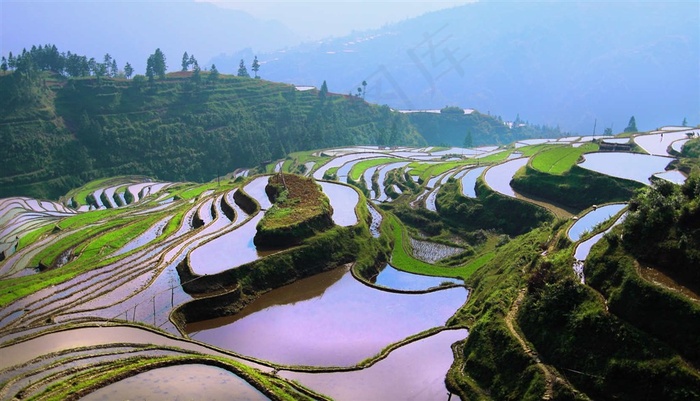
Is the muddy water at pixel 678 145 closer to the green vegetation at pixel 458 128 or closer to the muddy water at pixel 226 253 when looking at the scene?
the muddy water at pixel 226 253

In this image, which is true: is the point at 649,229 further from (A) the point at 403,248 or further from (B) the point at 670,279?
(A) the point at 403,248

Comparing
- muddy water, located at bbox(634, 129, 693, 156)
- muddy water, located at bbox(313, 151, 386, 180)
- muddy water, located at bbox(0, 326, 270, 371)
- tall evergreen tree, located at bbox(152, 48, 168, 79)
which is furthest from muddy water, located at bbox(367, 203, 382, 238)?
tall evergreen tree, located at bbox(152, 48, 168, 79)

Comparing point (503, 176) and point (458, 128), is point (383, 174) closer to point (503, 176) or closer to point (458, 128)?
point (503, 176)

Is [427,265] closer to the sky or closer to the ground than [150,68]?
closer to the ground

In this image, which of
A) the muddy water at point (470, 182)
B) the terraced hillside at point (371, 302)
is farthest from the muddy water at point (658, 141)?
the muddy water at point (470, 182)

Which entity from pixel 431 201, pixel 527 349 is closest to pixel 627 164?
pixel 431 201

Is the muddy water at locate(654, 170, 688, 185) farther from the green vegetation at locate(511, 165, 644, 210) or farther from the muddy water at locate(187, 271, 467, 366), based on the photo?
the muddy water at locate(187, 271, 467, 366)
